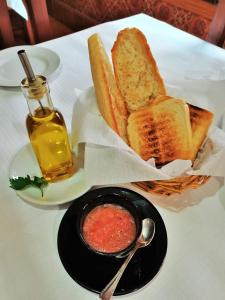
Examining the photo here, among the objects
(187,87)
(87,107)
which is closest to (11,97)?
(87,107)

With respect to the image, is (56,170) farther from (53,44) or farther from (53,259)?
(53,44)

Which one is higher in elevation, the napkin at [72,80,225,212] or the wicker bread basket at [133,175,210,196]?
the napkin at [72,80,225,212]

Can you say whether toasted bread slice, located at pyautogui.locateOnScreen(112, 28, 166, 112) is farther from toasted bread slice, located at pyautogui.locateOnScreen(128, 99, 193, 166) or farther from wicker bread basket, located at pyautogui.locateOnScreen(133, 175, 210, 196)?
wicker bread basket, located at pyautogui.locateOnScreen(133, 175, 210, 196)

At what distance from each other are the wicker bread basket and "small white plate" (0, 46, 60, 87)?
0.56m

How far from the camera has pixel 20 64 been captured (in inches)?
39.4

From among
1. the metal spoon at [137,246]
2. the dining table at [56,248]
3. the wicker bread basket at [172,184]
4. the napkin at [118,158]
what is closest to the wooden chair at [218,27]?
the dining table at [56,248]

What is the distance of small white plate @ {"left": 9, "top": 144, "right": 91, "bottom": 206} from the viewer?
58 cm

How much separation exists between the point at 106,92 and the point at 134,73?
13 centimetres

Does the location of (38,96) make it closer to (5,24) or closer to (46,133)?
(46,133)

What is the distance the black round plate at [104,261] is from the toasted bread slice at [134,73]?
263 millimetres

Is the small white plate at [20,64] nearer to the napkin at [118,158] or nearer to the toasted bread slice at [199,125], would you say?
the napkin at [118,158]

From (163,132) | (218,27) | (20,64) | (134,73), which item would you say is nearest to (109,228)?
(163,132)

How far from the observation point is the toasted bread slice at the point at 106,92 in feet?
1.95

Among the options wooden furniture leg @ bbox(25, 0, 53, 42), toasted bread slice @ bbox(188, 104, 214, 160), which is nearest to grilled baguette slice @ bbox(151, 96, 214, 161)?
toasted bread slice @ bbox(188, 104, 214, 160)
